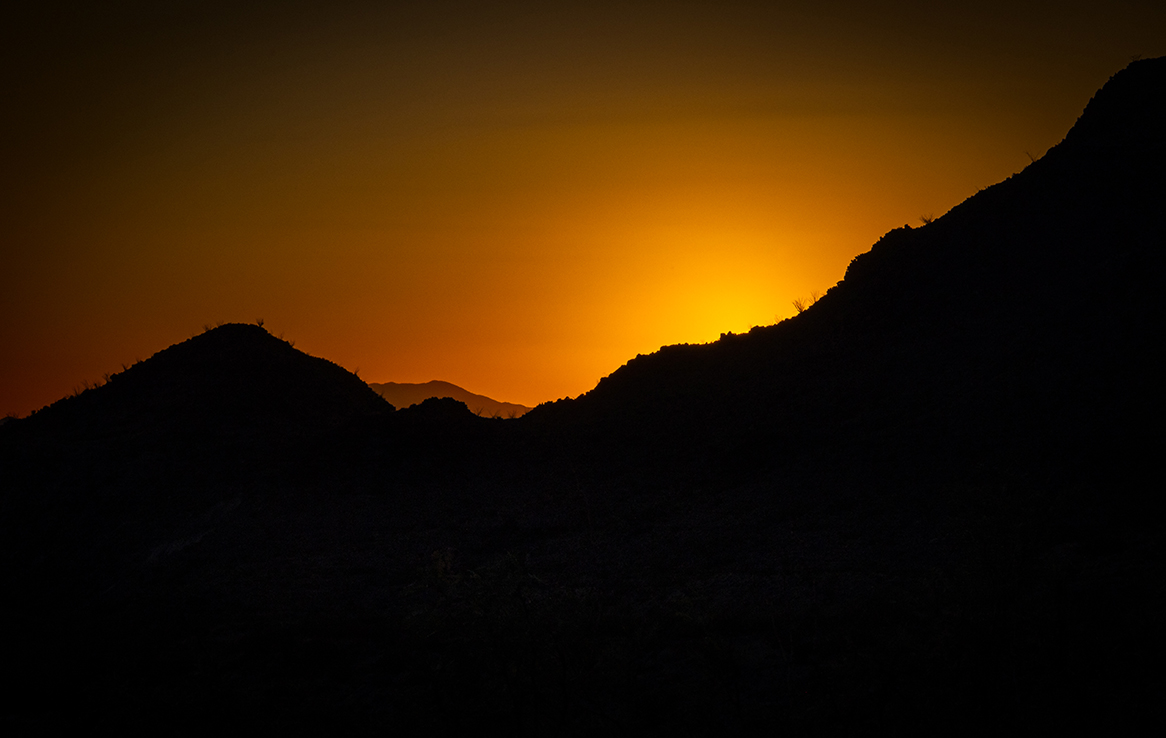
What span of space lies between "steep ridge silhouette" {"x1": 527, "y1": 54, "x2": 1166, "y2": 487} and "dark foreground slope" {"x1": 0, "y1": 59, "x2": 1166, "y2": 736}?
0.35 ft

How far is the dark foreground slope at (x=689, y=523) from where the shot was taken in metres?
10.0

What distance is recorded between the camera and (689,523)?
62.2 feet

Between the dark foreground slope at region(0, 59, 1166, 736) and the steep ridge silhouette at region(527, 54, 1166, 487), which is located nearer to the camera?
the dark foreground slope at region(0, 59, 1166, 736)

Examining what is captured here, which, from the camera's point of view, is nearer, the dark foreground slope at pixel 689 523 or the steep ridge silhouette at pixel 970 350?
the dark foreground slope at pixel 689 523

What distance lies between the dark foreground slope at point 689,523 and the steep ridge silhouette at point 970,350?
0.11 meters

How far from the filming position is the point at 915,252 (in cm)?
2727

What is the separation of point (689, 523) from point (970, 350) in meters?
10.4

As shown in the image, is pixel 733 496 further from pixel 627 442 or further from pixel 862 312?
pixel 862 312

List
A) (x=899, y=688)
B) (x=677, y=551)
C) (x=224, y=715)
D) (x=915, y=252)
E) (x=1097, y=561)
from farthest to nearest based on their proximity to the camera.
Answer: (x=915, y=252), (x=677, y=551), (x=1097, y=561), (x=224, y=715), (x=899, y=688)

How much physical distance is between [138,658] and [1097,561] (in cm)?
1708

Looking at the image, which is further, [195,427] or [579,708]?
[195,427]

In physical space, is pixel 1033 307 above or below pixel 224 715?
above

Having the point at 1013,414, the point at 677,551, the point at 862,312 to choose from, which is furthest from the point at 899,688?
the point at 862,312

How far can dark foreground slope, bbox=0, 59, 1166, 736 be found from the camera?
32.9 ft
